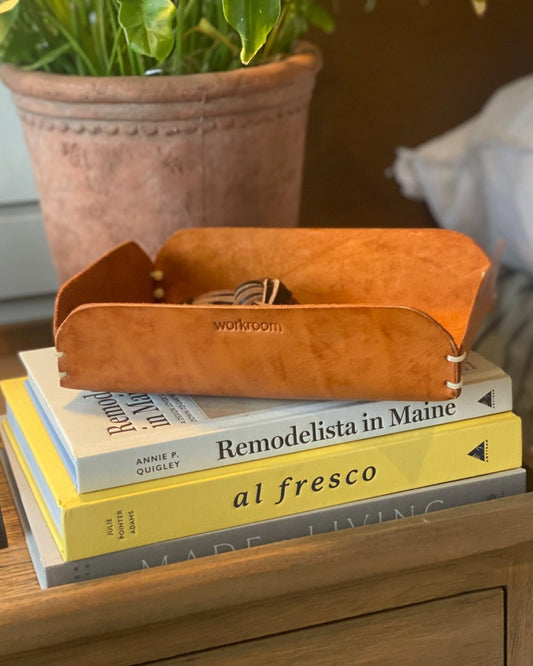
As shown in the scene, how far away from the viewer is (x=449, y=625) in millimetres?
640

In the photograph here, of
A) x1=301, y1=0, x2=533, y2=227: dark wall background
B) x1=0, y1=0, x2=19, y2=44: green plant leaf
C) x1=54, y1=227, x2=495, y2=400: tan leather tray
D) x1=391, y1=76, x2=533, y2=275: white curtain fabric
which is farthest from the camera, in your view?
x1=301, y1=0, x2=533, y2=227: dark wall background

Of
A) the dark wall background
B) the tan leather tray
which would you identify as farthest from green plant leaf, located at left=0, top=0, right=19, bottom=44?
the dark wall background

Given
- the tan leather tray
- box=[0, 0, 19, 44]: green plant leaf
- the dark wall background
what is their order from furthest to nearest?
the dark wall background → box=[0, 0, 19, 44]: green plant leaf → the tan leather tray

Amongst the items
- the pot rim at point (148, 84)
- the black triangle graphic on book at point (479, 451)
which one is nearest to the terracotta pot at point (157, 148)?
the pot rim at point (148, 84)

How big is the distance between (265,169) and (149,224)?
0.37 ft

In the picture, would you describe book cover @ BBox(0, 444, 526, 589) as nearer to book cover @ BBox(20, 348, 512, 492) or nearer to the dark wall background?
book cover @ BBox(20, 348, 512, 492)

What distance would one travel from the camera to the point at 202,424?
588 millimetres

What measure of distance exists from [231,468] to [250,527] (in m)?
0.04

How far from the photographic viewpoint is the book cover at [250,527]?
0.57 meters

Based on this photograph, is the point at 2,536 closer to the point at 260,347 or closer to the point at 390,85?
the point at 260,347

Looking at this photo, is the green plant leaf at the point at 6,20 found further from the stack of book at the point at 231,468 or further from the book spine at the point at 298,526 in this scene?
the book spine at the point at 298,526

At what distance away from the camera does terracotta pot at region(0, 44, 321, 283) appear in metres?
0.76

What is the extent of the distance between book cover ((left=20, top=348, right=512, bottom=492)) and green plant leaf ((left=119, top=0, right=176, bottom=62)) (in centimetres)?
24

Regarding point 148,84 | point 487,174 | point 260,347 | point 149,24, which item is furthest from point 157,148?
point 487,174
